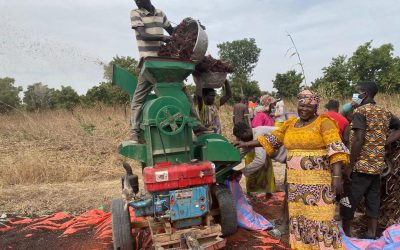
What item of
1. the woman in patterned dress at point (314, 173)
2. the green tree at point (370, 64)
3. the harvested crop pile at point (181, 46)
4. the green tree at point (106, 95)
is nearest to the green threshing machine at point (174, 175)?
the harvested crop pile at point (181, 46)

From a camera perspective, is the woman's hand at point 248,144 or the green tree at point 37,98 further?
the green tree at point 37,98

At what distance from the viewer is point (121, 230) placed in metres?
3.39

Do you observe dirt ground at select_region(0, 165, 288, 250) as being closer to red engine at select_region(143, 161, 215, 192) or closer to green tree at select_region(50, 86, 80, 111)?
red engine at select_region(143, 161, 215, 192)

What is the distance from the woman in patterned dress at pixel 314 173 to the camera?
9.86ft

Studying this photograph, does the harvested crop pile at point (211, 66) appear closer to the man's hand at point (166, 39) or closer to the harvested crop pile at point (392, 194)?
the man's hand at point (166, 39)

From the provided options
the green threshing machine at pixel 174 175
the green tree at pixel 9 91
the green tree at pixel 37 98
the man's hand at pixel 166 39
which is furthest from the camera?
the green tree at pixel 9 91

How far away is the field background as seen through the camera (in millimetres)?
6277

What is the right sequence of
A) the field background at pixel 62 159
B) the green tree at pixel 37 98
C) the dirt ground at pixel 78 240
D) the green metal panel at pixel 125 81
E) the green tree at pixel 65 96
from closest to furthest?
1. the dirt ground at pixel 78 240
2. the green metal panel at pixel 125 81
3. the field background at pixel 62 159
4. the green tree at pixel 37 98
5. the green tree at pixel 65 96

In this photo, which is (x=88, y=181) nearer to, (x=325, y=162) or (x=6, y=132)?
(x=6, y=132)

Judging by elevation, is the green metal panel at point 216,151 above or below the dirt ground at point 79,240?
above

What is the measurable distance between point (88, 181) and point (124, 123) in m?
4.50

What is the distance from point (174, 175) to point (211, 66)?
1683 mm

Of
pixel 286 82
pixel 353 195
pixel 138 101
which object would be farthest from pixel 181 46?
pixel 286 82

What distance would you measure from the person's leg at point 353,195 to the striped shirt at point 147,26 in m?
2.64
